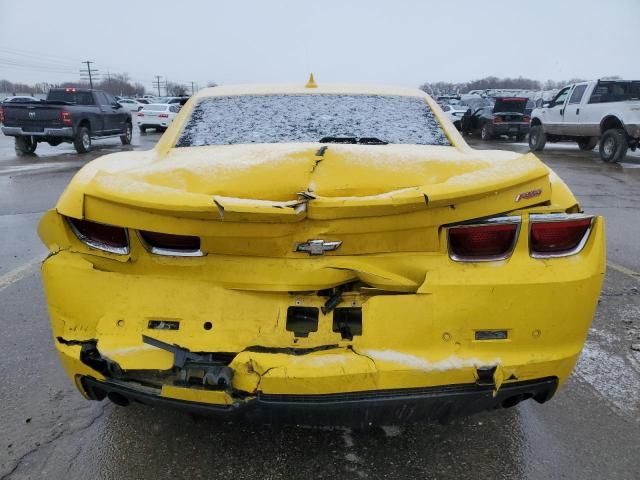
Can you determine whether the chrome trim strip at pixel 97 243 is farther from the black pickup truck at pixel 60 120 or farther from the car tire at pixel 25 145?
the car tire at pixel 25 145

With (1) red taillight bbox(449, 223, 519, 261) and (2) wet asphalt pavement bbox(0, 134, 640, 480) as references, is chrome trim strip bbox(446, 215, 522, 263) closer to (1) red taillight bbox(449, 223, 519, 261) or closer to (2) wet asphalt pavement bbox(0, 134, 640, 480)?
(1) red taillight bbox(449, 223, 519, 261)

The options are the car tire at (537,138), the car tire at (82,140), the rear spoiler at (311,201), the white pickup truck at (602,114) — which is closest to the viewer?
the rear spoiler at (311,201)

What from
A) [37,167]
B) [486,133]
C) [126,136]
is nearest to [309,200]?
[37,167]

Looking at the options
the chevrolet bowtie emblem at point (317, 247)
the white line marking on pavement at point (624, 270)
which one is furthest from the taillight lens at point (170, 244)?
the white line marking on pavement at point (624, 270)

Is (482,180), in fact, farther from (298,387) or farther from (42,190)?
(42,190)

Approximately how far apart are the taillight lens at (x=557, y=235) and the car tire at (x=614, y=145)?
13.0m

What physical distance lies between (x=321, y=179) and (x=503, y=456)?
149 cm

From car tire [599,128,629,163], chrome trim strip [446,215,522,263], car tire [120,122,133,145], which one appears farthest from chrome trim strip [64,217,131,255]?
car tire [120,122,133,145]

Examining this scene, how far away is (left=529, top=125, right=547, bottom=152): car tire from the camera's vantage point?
16.6 m

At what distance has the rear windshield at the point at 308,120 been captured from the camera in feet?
9.57

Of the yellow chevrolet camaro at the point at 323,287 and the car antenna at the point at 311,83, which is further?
the car antenna at the point at 311,83

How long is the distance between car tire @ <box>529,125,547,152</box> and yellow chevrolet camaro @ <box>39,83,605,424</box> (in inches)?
635

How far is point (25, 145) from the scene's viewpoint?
15289mm

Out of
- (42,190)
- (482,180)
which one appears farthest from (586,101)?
(482,180)
